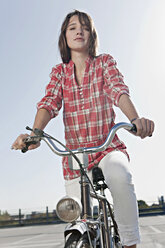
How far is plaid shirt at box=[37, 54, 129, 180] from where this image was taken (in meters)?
2.30

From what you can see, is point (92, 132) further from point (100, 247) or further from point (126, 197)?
point (100, 247)

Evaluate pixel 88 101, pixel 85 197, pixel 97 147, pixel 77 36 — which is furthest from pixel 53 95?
pixel 85 197

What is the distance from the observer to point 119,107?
2.27m

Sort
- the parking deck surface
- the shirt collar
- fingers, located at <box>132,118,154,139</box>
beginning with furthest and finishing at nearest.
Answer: the parking deck surface
the shirt collar
fingers, located at <box>132,118,154,139</box>

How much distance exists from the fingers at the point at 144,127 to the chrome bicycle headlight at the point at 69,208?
17.5 inches

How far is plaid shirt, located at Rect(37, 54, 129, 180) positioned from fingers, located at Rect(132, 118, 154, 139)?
1.60ft

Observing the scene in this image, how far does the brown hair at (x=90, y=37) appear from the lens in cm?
262

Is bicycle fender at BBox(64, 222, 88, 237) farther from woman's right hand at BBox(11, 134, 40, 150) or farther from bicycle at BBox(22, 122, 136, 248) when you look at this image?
woman's right hand at BBox(11, 134, 40, 150)

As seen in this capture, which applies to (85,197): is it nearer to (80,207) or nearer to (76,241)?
(80,207)

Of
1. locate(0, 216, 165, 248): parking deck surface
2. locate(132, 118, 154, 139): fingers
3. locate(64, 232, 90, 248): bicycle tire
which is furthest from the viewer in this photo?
locate(0, 216, 165, 248): parking deck surface

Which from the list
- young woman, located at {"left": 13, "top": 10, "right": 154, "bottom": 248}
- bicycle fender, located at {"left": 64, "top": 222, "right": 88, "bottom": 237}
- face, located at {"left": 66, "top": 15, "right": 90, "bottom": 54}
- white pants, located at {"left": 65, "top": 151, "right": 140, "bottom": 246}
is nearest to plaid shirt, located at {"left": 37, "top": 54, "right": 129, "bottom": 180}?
young woman, located at {"left": 13, "top": 10, "right": 154, "bottom": 248}

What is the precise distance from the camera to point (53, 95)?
2.46 meters

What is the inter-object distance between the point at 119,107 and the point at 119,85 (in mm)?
Answer: 176

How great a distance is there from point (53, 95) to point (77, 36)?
1.59ft
